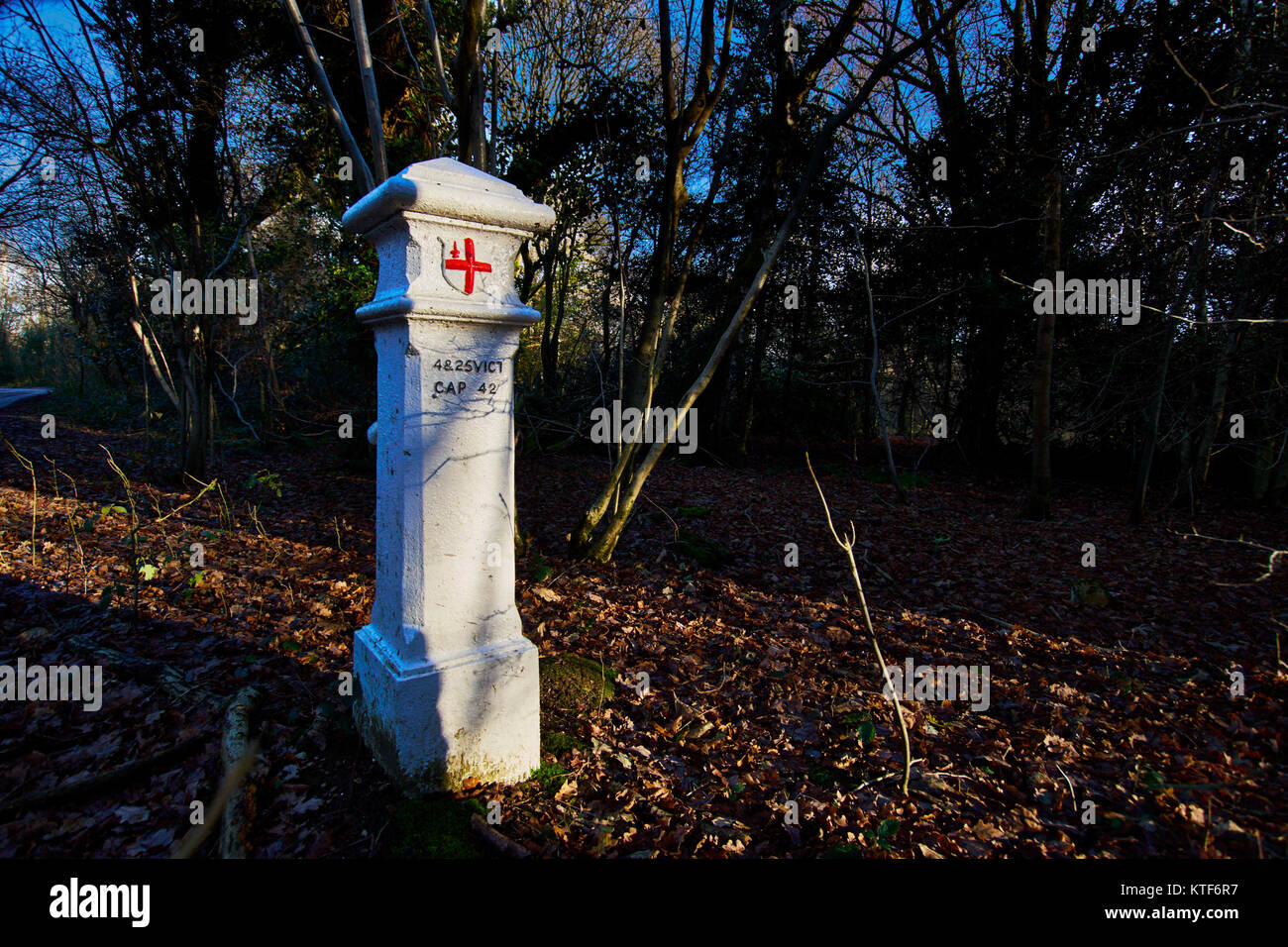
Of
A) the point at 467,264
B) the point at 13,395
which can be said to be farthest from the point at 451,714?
the point at 13,395

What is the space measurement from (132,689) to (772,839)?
3.18 m

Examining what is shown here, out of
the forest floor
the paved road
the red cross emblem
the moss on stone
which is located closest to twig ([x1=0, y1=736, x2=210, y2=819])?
the forest floor

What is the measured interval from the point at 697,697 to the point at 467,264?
2691 mm

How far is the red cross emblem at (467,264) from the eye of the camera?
2.47 m

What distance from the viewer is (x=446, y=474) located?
8.40 feet

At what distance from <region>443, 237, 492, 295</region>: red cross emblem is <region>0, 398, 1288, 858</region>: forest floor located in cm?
211

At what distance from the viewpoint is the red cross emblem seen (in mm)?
2475

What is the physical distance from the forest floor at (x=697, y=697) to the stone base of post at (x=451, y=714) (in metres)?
0.11

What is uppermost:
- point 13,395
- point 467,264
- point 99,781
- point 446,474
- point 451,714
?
point 13,395

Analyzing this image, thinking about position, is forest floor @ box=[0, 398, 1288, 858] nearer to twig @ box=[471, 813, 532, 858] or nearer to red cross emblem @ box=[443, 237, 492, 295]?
twig @ box=[471, 813, 532, 858]

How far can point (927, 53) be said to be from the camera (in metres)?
12.2

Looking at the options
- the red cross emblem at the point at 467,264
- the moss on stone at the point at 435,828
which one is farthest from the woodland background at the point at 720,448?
the red cross emblem at the point at 467,264

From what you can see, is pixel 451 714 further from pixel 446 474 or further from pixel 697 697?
pixel 697 697

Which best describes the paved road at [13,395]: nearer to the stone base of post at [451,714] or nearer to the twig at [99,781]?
the twig at [99,781]
